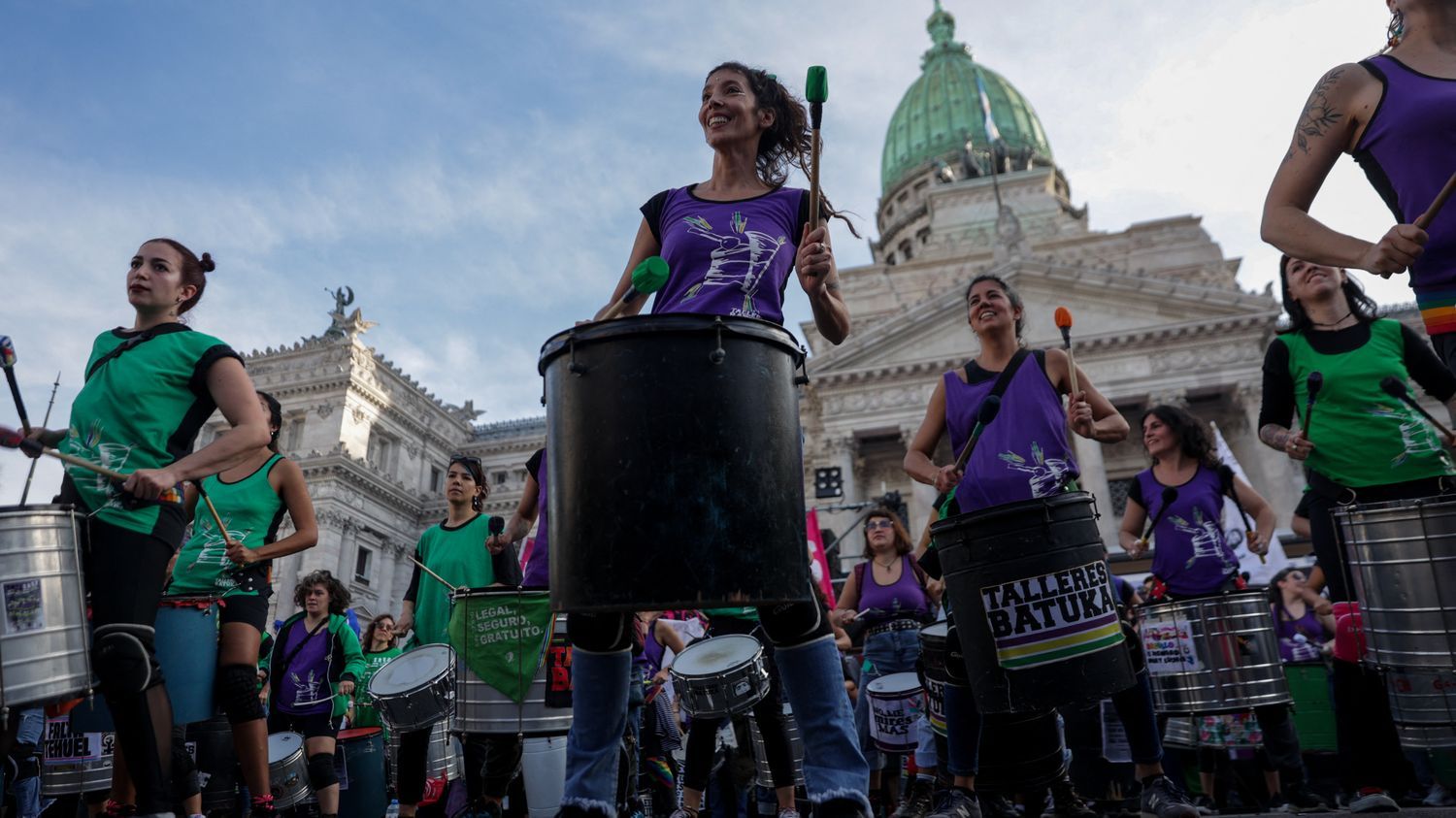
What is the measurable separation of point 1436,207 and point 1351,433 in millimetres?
2208

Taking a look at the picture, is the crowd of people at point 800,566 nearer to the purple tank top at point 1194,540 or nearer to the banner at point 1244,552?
the purple tank top at point 1194,540

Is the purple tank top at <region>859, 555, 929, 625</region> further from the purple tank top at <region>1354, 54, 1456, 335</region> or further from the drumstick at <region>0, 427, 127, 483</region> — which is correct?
the drumstick at <region>0, 427, 127, 483</region>

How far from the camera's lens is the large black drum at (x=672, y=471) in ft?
7.29

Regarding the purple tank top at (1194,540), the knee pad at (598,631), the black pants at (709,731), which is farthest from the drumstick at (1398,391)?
the knee pad at (598,631)

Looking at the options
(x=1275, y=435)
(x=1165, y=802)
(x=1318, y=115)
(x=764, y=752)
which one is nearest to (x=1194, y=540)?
(x=1275, y=435)

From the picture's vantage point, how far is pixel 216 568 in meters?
4.34

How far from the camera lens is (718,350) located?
233 centimetres

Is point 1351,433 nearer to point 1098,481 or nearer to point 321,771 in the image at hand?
point 321,771

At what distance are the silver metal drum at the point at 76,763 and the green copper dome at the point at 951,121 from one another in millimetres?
55774

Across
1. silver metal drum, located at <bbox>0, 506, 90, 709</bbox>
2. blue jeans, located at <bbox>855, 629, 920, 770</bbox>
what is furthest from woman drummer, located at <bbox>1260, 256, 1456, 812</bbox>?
silver metal drum, located at <bbox>0, 506, 90, 709</bbox>

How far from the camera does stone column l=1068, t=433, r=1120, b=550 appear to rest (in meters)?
28.9

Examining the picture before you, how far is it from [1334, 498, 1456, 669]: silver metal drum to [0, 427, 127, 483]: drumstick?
4183mm

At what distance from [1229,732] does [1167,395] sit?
26930 millimetres

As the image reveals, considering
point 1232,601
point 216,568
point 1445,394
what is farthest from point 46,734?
point 1445,394
